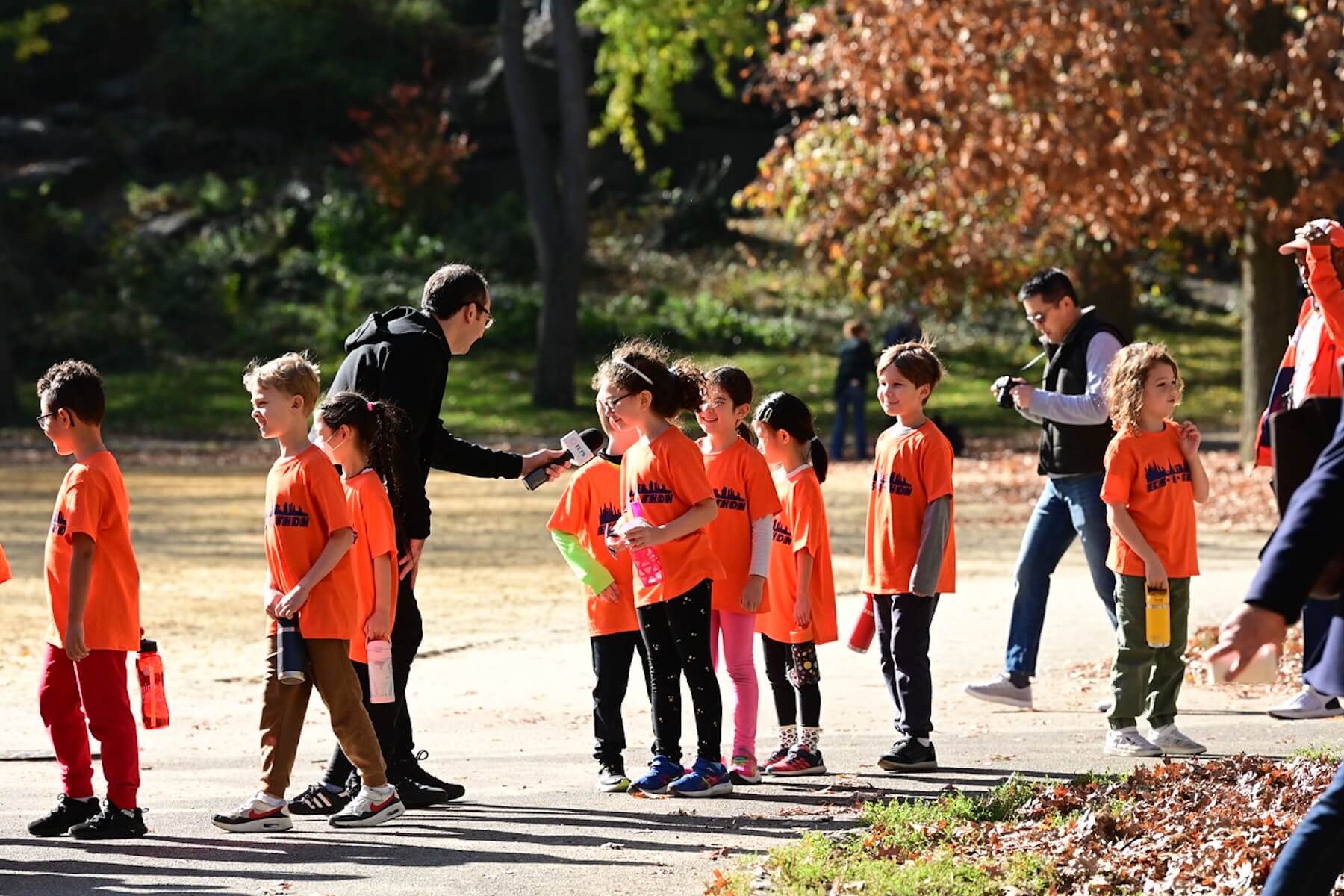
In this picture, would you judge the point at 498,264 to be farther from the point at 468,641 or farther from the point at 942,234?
the point at 468,641

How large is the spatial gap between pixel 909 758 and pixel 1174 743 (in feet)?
3.53

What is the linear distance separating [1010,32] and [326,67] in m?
22.3

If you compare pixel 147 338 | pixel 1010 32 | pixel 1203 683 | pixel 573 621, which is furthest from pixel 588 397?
pixel 1203 683

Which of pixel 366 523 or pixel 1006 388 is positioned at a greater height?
pixel 1006 388

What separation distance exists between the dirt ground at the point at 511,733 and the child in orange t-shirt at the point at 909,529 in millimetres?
384

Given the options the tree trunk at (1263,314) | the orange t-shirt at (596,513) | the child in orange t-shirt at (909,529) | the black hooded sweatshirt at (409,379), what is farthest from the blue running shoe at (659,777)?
the tree trunk at (1263,314)

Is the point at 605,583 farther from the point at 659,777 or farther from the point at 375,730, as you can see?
the point at 375,730

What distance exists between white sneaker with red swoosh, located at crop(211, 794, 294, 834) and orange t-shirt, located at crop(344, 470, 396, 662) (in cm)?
58

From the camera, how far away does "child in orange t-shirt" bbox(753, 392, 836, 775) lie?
7.38m

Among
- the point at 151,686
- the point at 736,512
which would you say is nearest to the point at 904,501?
the point at 736,512

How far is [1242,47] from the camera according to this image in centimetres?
1862

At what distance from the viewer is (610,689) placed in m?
7.08

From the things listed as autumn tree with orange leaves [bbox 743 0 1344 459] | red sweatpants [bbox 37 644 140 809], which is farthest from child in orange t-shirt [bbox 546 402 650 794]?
autumn tree with orange leaves [bbox 743 0 1344 459]

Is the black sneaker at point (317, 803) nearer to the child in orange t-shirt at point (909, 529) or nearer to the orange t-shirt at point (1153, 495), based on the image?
the child in orange t-shirt at point (909, 529)
